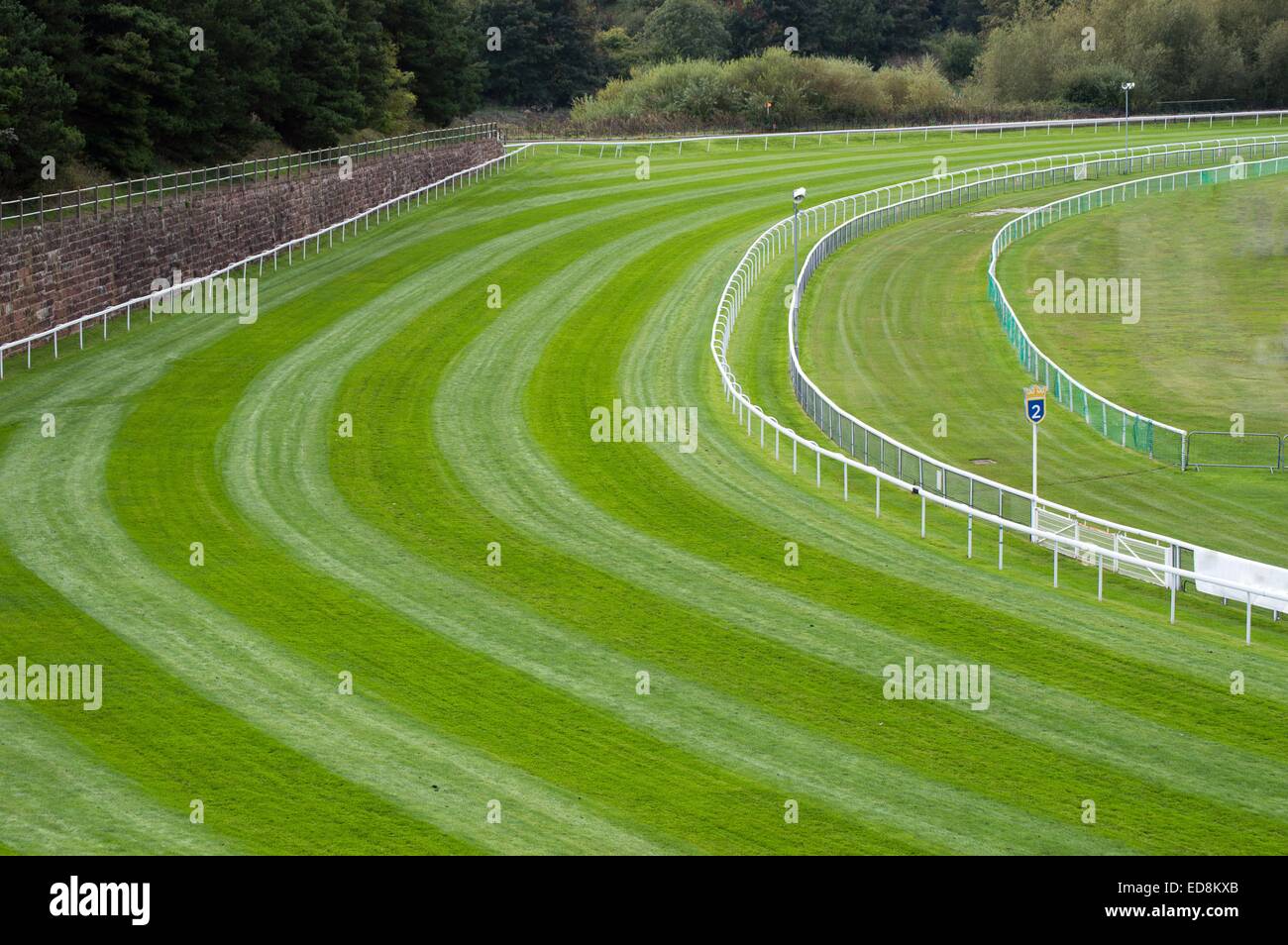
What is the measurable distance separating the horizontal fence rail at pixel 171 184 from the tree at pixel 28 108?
3.03 ft

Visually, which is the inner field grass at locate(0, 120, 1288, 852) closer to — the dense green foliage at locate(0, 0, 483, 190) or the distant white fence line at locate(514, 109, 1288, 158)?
the dense green foliage at locate(0, 0, 483, 190)

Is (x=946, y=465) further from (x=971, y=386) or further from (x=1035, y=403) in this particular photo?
(x=971, y=386)

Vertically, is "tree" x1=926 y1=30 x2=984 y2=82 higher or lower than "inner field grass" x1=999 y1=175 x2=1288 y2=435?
higher

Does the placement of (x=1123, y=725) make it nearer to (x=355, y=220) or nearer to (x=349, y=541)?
(x=349, y=541)

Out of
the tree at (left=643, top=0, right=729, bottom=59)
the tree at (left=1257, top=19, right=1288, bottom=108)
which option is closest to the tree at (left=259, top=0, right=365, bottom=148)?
the tree at (left=643, top=0, right=729, bottom=59)

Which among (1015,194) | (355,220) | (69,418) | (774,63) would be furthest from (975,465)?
(774,63)

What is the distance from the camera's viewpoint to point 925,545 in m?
24.1

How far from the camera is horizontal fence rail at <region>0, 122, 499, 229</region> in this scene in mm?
37438

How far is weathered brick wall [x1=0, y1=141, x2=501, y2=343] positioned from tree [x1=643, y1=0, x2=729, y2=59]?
191 ft

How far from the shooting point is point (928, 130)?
8762 centimetres

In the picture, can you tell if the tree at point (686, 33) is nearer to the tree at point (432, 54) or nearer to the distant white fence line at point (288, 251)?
the tree at point (432, 54)

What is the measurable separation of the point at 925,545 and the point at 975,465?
29.2 feet

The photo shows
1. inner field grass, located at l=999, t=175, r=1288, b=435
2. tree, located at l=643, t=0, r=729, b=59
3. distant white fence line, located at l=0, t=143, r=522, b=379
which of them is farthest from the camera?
tree, located at l=643, t=0, r=729, b=59

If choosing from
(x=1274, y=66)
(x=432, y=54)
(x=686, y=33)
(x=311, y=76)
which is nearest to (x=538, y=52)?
(x=686, y=33)
